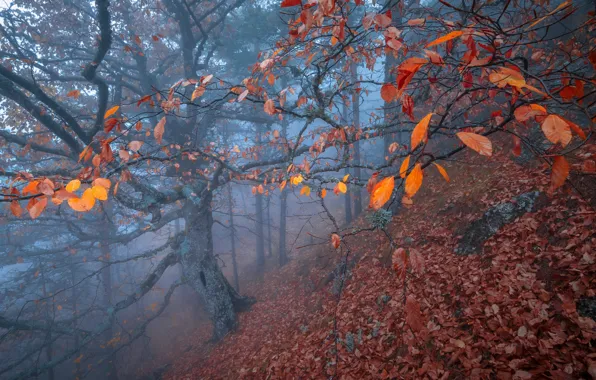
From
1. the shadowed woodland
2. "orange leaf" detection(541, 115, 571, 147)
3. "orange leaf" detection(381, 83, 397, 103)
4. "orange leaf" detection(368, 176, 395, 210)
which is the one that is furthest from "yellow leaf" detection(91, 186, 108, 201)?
"orange leaf" detection(541, 115, 571, 147)

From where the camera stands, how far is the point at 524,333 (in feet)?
8.89

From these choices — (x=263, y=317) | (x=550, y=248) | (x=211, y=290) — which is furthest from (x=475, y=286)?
(x=211, y=290)

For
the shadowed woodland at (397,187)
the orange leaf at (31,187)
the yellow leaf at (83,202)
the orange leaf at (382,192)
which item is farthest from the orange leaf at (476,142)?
the orange leaf at (31,187)

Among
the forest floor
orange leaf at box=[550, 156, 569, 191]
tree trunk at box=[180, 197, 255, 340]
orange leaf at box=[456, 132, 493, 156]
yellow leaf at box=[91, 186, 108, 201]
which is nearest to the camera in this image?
orange leaf at box=[456, 132, 493, 156]

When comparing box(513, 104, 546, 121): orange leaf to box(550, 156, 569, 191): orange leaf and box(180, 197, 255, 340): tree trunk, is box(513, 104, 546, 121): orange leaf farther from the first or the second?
box(180, 197, 255, 340): tree trunk

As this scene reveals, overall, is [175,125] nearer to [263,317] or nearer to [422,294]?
[263,317]

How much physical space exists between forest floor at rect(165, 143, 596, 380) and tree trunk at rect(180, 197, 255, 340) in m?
1.09

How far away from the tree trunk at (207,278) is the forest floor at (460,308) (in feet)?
3.58

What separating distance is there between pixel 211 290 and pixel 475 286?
7408mm

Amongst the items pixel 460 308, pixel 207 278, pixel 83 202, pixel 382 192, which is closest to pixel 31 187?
pixel 83 202

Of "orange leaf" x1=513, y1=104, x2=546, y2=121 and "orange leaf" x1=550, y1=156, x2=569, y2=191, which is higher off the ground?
"orange leaf" x1=513, y1=104, x2=546, y2=121

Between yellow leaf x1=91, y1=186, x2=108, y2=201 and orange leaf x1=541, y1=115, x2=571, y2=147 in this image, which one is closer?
orange leaf x1=541, y1=115, x2=571, y2=147

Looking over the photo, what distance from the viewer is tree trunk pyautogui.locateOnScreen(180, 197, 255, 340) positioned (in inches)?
324

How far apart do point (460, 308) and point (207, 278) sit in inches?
286
